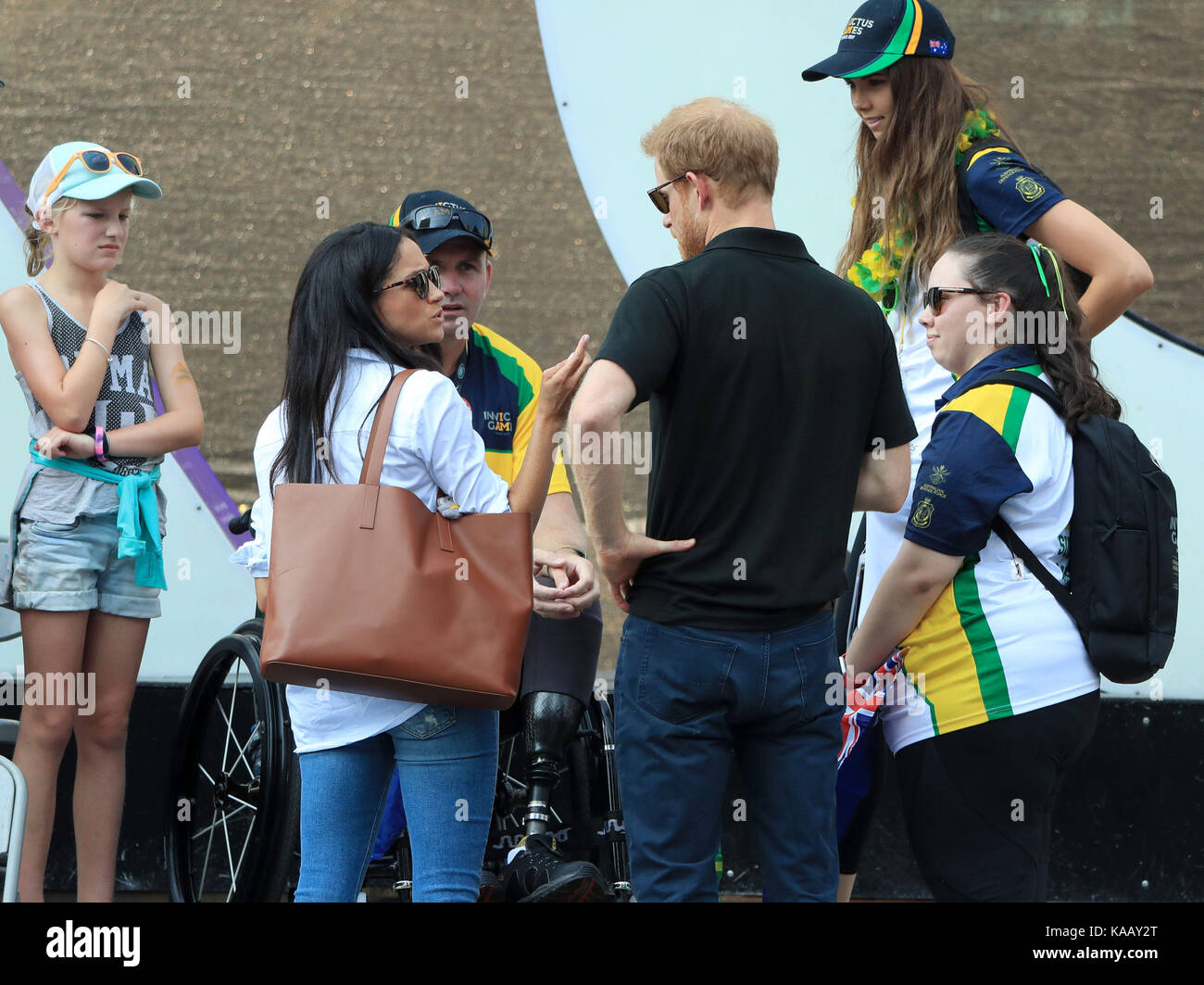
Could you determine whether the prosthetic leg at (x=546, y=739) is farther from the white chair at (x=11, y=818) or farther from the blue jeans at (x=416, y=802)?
the white chair at (x=11, y=818)

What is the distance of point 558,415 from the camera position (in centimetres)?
195

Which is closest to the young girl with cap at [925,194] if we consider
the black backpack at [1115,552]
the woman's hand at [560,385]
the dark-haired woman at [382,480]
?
the black backpack at [1115,552]

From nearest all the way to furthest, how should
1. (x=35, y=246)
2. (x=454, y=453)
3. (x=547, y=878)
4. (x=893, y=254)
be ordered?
(x=454, y=453), (x=547, y=878), (x=893, y=254), (x=35, y=246)

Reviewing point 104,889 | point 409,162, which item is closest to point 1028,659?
point 104,889

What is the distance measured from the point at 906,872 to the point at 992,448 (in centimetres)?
188

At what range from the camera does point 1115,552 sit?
6.43 feet

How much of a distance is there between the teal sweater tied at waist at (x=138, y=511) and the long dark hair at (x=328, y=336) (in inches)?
36.1

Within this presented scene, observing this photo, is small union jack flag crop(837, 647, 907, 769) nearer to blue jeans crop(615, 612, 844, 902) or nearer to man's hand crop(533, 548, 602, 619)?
blue jeans crop(615, 612, 844, 902)

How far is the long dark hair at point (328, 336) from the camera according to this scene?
1.84 metres

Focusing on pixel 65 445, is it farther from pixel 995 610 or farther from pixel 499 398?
pixel 995 610

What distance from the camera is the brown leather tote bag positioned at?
1725mm

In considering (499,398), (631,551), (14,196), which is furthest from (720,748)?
(14,196)

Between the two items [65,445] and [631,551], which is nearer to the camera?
[631,551]

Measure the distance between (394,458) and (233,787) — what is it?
1.25m
